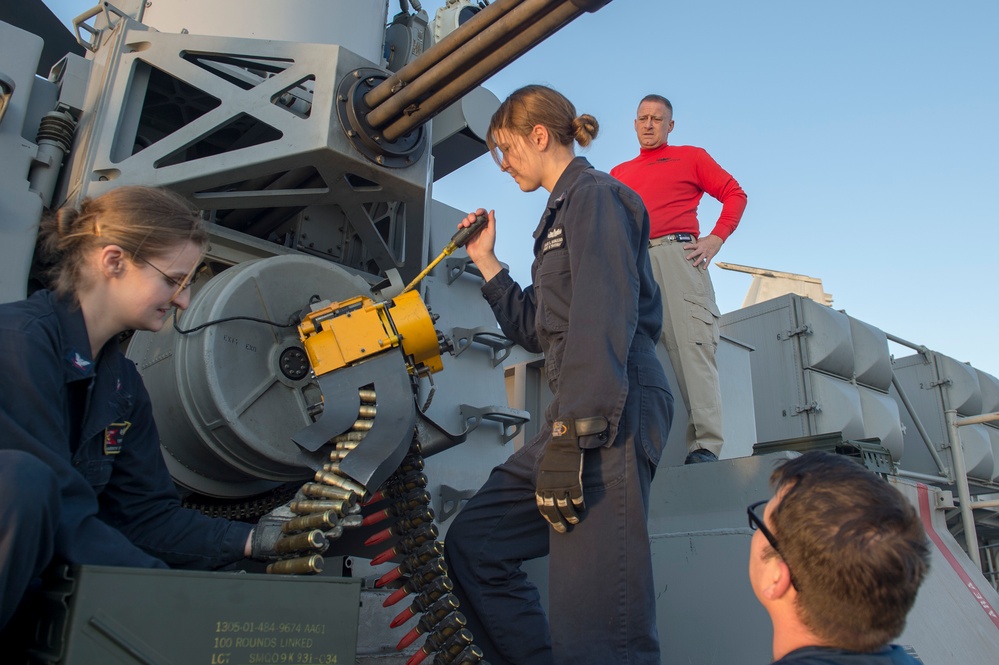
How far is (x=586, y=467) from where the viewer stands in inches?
101

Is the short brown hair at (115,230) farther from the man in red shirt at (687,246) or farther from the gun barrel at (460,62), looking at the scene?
the man in red shirt at (687,246)

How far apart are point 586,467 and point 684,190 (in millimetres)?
2627

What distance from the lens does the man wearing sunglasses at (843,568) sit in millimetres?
1585

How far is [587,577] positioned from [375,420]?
3.17 ft

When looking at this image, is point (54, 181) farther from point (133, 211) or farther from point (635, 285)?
point (635, 285)

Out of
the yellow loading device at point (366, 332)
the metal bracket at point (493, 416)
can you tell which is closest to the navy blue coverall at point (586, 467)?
the yellow loading device at point (366, 332)

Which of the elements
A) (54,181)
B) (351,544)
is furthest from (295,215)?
(351,544)

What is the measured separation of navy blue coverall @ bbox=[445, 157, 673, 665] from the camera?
2453mm

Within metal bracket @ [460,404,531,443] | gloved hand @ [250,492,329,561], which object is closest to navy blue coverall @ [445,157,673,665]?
gloved hand @ [250,492,329,561]

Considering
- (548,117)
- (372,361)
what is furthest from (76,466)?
(548,117)

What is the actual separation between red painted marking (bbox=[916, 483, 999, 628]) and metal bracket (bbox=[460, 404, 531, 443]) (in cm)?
197

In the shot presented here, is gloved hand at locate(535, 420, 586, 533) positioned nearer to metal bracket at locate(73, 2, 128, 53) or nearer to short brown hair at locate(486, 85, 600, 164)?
short brown hair at locate(486, 85, 600, 164)

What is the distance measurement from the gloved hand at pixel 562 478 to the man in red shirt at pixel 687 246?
1826 millimetres

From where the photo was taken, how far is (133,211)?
245cm
